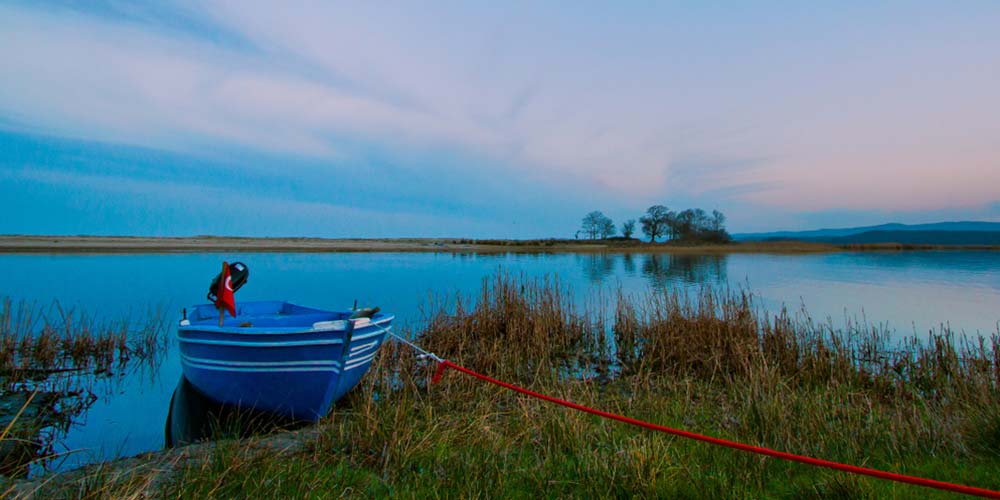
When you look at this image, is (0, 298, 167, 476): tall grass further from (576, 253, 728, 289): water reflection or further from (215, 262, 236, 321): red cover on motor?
(576, 253, 728, 289): water reflection

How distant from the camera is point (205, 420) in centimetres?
704

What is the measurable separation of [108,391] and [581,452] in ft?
28.3

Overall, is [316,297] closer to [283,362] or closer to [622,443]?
[283,362]

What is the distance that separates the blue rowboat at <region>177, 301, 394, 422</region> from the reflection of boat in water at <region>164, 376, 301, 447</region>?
5.6 inches

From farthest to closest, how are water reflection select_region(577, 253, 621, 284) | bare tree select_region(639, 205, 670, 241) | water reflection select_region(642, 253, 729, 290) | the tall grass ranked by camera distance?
bare tree select_region(639, 205, 670, 241) < water reflection select_region(577, 253, 621, 284) < water reflection select_region(642, 253, 729, 290) < the tall grass

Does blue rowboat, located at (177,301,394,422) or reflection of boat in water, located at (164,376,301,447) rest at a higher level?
blue rowboat, located at (177,301,394,422)

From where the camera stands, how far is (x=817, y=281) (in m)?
27.2

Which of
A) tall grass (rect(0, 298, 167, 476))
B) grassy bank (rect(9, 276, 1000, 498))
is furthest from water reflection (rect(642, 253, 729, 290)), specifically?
tall grass (rect(0, 298, 167, 476))

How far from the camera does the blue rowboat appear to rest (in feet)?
19.7

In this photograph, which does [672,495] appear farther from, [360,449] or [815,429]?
[360,449]

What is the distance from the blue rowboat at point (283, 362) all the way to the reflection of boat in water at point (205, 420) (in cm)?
14

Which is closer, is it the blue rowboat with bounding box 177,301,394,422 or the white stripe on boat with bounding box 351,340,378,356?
the blue rowboat with bounding box 177,301,394,422

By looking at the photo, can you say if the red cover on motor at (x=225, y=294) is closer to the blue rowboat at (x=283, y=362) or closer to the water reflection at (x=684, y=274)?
the blue rowboat at (x=283, y=362)

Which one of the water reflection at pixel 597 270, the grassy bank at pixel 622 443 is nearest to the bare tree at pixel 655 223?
the water reflection at pixel 597 270
